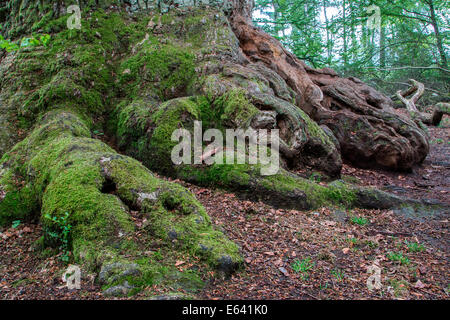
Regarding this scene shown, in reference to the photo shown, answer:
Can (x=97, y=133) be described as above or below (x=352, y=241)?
above

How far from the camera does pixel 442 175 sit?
8.09 metres

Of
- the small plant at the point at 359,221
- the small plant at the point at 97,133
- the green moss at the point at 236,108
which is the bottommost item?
the small plant at the point at 359,221

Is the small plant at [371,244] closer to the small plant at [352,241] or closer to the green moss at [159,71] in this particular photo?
the small plant at [352,241]

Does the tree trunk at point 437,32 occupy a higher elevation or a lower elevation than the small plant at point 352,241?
higher

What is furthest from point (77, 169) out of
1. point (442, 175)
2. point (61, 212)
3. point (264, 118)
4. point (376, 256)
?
point (442, 175)

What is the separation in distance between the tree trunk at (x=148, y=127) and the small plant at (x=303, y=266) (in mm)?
740

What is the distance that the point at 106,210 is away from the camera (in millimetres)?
3541

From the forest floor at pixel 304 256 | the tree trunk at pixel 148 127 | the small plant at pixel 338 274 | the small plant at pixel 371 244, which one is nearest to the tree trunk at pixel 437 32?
the tree trunk at pixel 148 127

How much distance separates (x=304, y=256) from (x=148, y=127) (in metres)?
3.63

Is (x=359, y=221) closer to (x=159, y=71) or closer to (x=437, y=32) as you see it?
(x=159, y=71)

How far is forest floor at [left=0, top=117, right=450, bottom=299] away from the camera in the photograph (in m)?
3.12

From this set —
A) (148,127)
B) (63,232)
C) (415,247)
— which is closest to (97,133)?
(148,127)

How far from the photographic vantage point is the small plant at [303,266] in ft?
11.4

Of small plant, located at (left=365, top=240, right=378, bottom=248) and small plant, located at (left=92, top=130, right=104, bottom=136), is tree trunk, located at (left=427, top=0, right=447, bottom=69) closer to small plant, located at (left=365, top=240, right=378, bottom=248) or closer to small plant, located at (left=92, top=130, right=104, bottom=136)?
small plant, located at (left=365, top=240, right=378, bottom=248)
